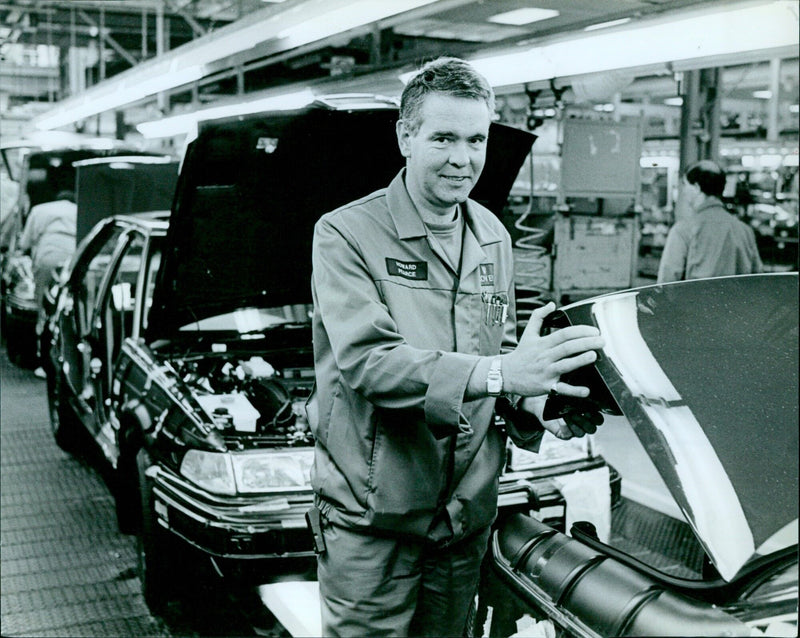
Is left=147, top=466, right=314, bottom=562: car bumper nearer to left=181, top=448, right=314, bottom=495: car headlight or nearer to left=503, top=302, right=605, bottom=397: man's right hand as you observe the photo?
left=181, top=448, right=314, bottom=495: car headlight

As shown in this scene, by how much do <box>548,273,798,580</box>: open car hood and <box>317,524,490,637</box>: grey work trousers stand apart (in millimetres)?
691

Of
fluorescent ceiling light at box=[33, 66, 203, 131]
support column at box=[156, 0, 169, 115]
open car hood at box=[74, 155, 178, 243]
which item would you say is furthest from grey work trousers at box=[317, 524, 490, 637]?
support column at box=[156, 0, 169, 115]

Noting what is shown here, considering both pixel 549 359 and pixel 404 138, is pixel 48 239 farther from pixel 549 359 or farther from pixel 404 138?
pixel 549 359

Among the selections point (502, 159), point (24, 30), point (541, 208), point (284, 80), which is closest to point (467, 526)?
point (502, 159)

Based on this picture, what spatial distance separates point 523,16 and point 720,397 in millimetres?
8044

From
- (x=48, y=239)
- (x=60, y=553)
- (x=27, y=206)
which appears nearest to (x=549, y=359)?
(x=60, y=553)

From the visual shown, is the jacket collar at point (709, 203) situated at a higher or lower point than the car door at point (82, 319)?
higher

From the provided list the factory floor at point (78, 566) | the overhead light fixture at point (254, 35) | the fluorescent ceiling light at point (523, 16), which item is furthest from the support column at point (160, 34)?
the factory floor at point (78, 566)

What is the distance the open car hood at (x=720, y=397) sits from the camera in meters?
1.29

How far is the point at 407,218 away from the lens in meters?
1.96

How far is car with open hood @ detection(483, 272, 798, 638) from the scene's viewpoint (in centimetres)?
130

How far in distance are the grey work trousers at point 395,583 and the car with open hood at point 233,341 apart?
1.25m

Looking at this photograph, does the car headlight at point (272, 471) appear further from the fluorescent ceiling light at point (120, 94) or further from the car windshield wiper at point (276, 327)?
the fluorescent ceiling light at point (120, 94)

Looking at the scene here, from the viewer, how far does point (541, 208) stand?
980 centimetres
